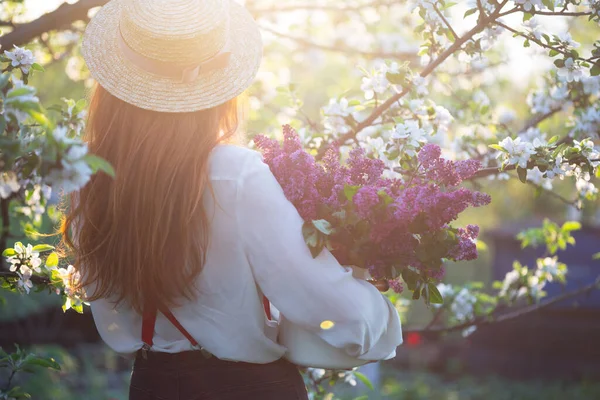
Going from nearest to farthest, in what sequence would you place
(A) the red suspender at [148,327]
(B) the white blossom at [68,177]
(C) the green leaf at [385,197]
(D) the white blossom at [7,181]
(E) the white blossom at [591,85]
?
1. (B) the white blossom at [68,177]
2. (D) the white blossom at [7,181]
3. (C) the green leaf at [385,197]
4. (A) the red suspender at [148,327]
5. (E) the white blossom at [591,85]

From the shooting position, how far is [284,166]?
1740 millimetres

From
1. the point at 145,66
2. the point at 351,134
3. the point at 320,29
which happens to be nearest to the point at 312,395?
the point at 351,134

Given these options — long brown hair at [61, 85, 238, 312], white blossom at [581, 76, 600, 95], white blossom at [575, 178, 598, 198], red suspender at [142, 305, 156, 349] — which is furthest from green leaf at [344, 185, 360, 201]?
white blossom at [581, 76, 600, 95]

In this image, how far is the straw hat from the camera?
1.78 meters

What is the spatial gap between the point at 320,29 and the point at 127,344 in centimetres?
654

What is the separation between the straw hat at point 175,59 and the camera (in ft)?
5.85

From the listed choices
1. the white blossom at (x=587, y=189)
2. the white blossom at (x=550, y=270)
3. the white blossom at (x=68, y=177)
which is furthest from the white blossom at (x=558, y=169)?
the white blossom at (x=550, y=270)

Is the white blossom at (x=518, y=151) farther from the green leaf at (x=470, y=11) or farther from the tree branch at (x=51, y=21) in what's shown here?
the tree branch at (x=51, y=21)

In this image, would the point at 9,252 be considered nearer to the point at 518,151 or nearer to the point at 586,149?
the point at 518,151

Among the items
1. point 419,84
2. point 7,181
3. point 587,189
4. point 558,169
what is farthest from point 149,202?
point 587,189

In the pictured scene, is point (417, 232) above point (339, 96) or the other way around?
above

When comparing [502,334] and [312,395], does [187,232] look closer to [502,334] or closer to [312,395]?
[312,395]

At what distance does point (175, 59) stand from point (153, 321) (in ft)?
2.37

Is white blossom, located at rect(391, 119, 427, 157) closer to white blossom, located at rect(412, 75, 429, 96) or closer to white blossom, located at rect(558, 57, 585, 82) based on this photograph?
white blossom, located at rect(412, 75, 429, 96)
